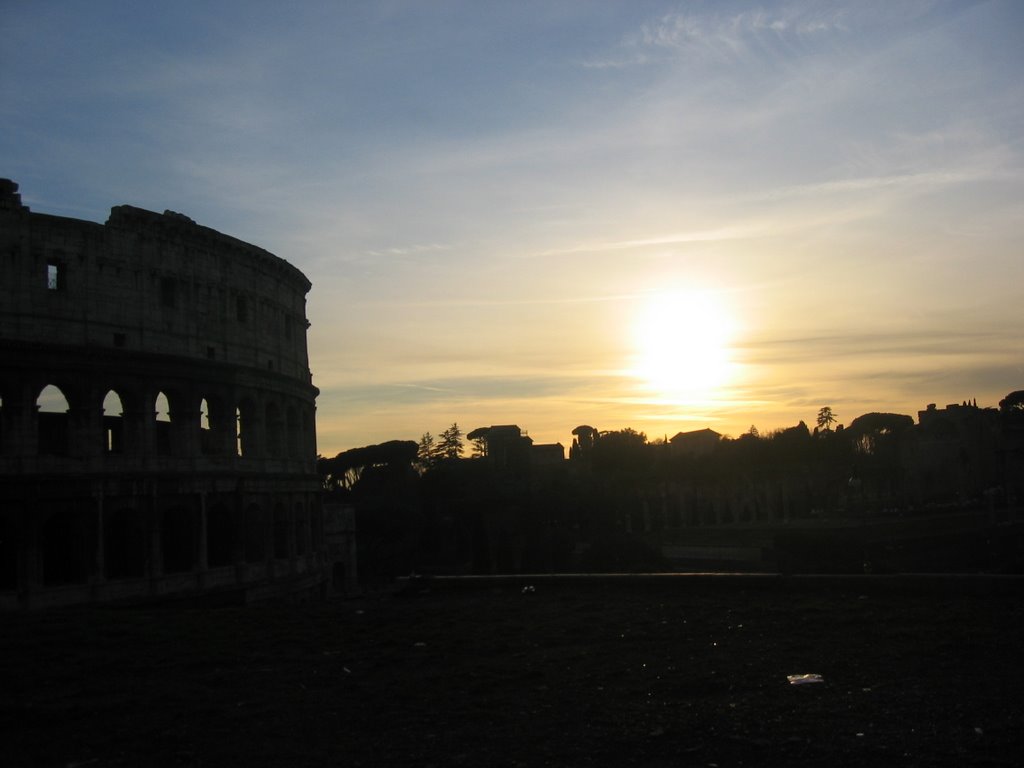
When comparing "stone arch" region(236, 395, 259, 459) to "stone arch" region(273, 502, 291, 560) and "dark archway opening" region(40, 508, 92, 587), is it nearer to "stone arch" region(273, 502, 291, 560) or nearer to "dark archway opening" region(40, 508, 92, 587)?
"stone arch" region(273, 502, 291, 560)

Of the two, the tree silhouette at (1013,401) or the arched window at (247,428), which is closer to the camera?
the arched window at (247,428)

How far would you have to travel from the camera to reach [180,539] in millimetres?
30844

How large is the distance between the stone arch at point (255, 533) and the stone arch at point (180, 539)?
2479 mm

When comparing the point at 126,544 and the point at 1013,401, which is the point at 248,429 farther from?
the point at 1013,401

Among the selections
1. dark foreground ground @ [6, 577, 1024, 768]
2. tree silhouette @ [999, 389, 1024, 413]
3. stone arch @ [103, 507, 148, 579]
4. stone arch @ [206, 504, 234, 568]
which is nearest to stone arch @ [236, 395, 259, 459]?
stone arch @ [206, 504, 234, 568]

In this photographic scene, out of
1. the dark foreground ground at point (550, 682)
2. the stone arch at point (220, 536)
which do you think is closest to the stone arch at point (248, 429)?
the stone arch at point (220, 536)

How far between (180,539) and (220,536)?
5.18 feet

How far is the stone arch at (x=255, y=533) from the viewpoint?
108 feet

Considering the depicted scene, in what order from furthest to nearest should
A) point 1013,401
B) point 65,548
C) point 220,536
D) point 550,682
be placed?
point 1013,401 < point 220,536 < point 65,548 < point 550,682

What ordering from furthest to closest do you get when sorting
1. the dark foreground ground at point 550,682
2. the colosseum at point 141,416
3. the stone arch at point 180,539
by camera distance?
the stone arch at point 180,539
the colosseum at point 141,416
the dark foreground ground at point 550,682

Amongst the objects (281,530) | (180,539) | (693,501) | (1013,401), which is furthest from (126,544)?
(1013,401)

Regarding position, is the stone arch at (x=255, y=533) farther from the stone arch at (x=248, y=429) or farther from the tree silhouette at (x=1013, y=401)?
the tree silhouette at (x=1013, y=401)

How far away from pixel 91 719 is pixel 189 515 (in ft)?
73.7

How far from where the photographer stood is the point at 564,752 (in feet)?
24.6
